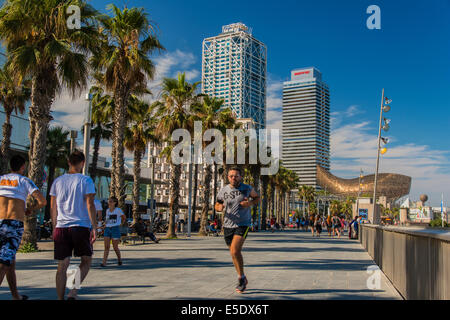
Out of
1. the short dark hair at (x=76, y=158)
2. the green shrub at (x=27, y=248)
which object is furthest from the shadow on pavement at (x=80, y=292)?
the green shrub at (x=27, y=248)

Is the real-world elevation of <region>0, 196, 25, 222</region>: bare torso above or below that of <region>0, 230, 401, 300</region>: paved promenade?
above

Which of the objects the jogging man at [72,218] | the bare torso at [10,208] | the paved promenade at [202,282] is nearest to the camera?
the jogging man at [72,218]

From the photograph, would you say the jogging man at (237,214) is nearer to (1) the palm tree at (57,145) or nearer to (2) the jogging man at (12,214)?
(2) the jogging man at (12,214)

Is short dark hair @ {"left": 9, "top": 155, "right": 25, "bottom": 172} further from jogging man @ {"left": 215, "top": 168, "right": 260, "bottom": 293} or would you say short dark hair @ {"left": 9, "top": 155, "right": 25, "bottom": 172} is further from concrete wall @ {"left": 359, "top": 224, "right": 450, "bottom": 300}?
concrete wall @ {"left": 359, "top": 224, "right": 450, "bottom": 300}

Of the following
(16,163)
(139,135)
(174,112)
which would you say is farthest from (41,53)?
(139,135)

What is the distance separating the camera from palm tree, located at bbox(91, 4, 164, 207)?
18.7 metres

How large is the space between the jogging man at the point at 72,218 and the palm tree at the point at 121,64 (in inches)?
546

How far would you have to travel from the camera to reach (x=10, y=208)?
5289mm

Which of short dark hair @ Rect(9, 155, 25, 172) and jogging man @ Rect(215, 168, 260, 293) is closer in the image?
short dark hair @ Rect(9, 155, 25, 172)

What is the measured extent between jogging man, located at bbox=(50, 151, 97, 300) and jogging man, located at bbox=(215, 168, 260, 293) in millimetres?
2057

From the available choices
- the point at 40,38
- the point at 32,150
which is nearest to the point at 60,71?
the point at 40,38

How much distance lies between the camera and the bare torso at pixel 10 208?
5.28 m

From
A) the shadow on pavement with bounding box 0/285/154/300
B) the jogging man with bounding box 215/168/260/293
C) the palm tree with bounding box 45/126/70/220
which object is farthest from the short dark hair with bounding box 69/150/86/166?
the palm tree with bounding box 45/126/70/220
